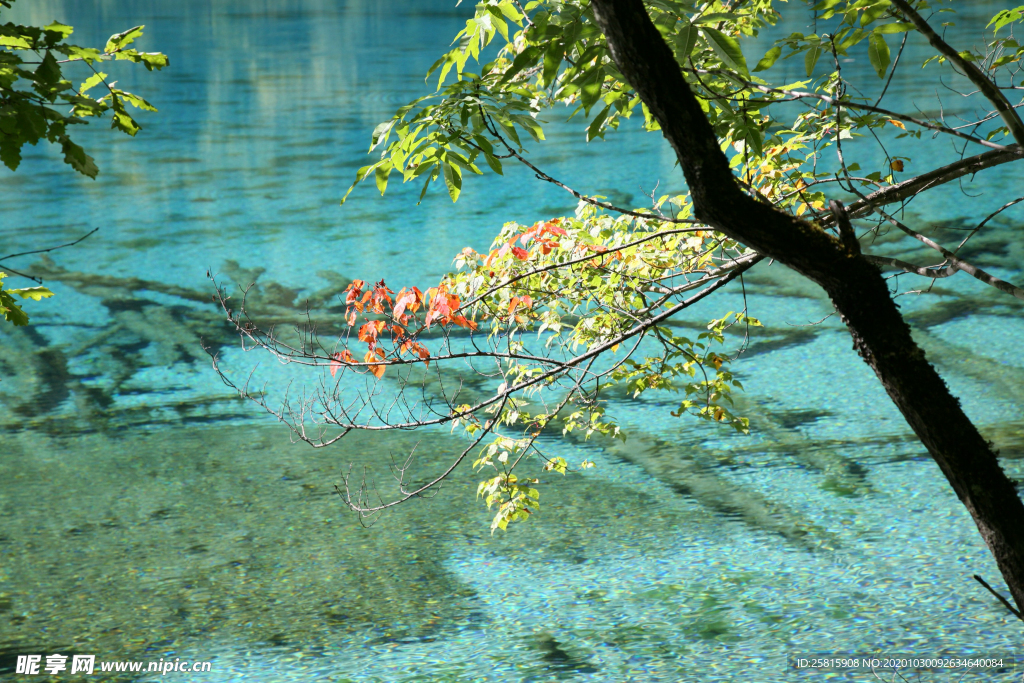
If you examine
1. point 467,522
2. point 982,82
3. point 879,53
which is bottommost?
point 982,82

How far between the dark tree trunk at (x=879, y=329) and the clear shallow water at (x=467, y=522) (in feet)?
5.93

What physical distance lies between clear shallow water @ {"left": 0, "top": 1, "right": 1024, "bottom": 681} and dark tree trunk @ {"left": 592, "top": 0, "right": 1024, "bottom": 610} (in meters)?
1.81

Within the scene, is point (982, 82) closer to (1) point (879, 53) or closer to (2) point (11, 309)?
(1) point (879, 53)

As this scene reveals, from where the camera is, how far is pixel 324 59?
56.9ft

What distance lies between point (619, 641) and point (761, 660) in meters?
→ 0.51

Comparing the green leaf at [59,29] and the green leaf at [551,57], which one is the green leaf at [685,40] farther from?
the green leaf at [59,29]

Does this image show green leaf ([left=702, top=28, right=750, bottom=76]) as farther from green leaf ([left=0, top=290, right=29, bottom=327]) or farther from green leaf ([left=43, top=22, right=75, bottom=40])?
green leaf ([left=0, top=290, right=29, bottom=327])

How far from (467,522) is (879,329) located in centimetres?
307

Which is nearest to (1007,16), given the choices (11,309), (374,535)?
(11,309)

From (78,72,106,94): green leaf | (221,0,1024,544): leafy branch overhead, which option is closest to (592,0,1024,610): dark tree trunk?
(221,0,1024,544): leafy branch overhead

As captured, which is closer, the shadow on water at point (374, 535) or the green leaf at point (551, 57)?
the green leaf at point (551, 57)

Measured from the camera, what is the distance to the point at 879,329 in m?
1.49

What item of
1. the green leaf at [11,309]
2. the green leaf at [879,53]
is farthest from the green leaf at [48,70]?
the green leaf at [879,53]

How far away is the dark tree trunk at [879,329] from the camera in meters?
1.45
